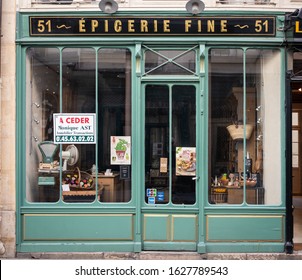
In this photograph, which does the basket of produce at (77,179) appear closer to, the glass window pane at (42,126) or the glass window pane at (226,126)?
the glass window pane at (42,126)

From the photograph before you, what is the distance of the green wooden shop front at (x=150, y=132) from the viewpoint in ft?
26.2

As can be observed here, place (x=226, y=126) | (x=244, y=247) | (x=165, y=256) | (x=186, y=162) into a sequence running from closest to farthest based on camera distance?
(x=165, y=256)
(x=244, y=247)
(x=186, y=162)
(x=226, y=126)

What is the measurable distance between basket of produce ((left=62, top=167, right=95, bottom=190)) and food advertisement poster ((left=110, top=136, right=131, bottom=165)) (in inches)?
21.5

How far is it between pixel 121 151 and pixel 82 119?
36.6 inches

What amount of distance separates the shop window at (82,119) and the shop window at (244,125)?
166 cm

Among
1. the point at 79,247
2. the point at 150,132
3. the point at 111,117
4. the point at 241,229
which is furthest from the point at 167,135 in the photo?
the point at 79,247

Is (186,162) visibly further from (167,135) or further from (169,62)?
(169,62)

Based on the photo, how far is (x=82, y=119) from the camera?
26.8ft

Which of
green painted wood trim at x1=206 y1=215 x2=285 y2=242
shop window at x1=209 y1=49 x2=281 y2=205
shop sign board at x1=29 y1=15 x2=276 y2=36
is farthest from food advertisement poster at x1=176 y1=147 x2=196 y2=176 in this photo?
shop sign board at x1=29 y1=15 x2=276 y2=36

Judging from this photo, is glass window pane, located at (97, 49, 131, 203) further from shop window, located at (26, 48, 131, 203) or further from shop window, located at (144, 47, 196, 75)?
shop window, located at (144, 47, 196, 75)

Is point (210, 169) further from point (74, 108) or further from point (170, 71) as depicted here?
point (74, 108)

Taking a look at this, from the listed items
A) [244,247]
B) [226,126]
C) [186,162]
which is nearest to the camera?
[244,247]

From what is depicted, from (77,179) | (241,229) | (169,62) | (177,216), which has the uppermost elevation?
(169,62)

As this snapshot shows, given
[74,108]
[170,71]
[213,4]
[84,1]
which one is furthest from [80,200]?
[213,4]
